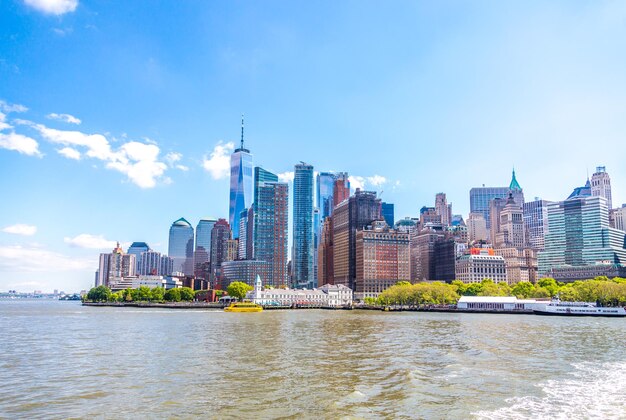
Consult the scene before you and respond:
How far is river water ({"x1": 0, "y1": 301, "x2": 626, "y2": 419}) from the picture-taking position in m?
34.9

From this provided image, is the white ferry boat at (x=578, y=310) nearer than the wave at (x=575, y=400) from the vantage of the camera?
No

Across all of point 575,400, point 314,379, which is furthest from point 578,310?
point 314,379

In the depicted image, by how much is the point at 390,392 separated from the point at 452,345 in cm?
3311

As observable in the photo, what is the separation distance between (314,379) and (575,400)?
19.9m

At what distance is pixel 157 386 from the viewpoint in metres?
42.2

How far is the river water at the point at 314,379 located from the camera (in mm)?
34938

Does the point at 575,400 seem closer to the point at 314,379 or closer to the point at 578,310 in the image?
the point at 314,379

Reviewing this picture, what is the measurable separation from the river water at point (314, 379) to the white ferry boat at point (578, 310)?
102m

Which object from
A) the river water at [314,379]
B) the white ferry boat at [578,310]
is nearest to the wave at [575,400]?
the river water at [314,379]

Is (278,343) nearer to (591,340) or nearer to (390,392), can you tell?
(390,392)

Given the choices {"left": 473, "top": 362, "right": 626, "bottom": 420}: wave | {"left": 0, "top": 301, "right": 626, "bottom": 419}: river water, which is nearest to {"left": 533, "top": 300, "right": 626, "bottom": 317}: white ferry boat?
{"left": 0, "top": 301, "right": 626, "bottom": 419}: river water

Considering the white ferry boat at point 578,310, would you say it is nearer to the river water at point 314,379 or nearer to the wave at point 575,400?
the river water at point 314,379

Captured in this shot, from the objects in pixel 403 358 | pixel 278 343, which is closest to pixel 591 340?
pixel 403 358

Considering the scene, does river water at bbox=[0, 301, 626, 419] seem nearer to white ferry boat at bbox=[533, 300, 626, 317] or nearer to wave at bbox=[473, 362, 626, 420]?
wave at bbox=[473, 362, 626, 420]
